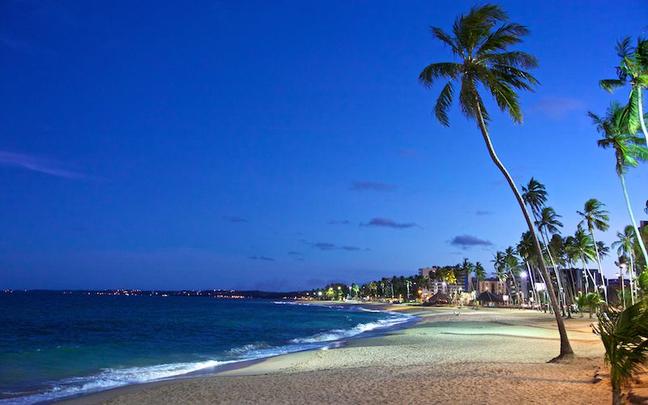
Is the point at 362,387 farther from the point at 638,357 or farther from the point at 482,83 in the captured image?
the point at 482,83

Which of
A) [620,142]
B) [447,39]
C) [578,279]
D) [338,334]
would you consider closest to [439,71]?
[447,39]

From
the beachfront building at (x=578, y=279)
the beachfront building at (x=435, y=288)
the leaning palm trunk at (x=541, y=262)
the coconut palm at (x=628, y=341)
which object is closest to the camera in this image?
the coconut palm at (x=628, y=341)

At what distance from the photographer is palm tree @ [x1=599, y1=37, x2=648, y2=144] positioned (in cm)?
1688

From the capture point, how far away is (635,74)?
691 inches

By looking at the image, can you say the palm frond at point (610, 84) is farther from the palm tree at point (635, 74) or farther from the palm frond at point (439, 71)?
the palm frond at point (439, 71)

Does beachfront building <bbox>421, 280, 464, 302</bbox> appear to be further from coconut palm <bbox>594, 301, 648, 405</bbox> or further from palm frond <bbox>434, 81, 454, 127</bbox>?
coconut palm <bbox>594, 301, 648, 405</bbox>

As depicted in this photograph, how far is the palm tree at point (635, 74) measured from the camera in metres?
16.9

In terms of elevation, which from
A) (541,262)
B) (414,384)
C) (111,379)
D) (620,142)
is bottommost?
(111,379)

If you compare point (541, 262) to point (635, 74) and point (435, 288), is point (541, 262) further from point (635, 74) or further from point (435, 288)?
point (435, 288)

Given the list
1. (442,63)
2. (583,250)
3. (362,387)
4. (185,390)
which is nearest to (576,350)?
(362,387)

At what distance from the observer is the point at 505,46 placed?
15938 mm

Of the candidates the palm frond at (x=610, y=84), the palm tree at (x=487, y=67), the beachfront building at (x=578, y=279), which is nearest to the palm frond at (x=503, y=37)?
the palm tree at (x=487, y=67)

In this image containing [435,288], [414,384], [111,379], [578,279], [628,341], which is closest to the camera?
[628,341]

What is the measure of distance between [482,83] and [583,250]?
48566 millimetres
